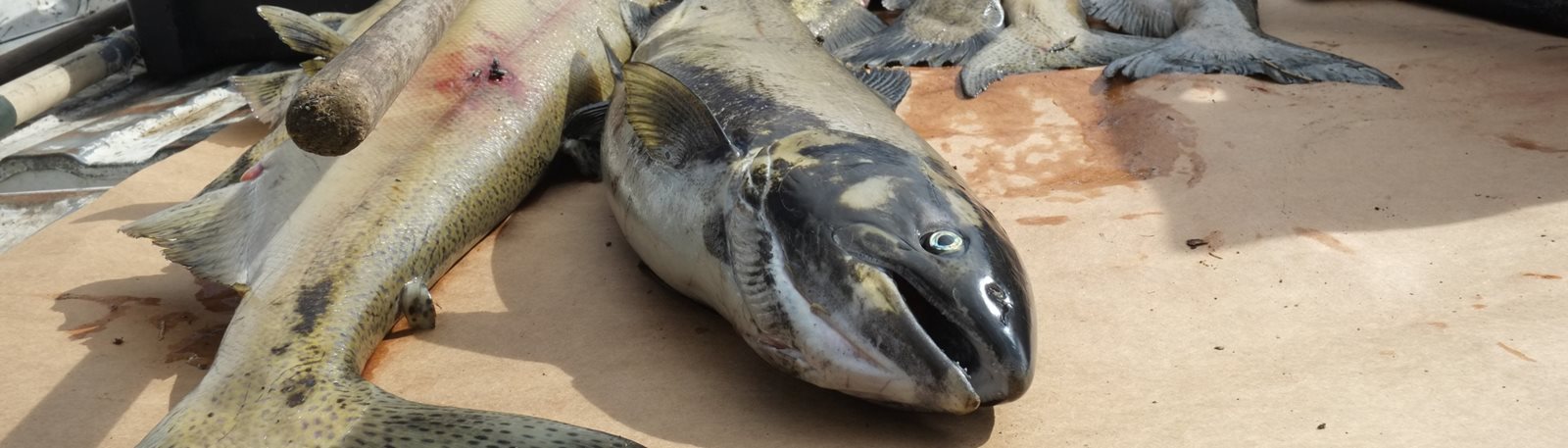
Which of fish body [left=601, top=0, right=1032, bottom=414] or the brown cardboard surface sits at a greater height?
fish body [left=601, top=0, right=1032, bottom=414]

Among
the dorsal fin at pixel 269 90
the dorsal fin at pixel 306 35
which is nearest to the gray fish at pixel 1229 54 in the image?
the dorsal fin at pixel 306 35

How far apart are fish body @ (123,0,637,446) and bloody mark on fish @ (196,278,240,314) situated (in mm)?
289

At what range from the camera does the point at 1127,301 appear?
3.32 m

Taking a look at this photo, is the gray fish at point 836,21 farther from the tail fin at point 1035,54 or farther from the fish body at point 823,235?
the fish body at point 823,235

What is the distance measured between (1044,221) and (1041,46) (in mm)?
1842

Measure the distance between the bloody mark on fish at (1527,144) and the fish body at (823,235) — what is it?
2346 millimetres

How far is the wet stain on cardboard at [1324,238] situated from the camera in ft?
11.6

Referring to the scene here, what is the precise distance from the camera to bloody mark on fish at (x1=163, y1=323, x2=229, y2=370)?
10.6 feet

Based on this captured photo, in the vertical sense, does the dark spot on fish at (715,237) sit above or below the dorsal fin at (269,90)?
above

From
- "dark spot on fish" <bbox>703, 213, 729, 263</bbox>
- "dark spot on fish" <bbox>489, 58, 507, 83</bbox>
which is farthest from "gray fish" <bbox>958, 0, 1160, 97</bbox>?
"dark spot on fish" <bbox>703, 213, 729, 263</bbox>

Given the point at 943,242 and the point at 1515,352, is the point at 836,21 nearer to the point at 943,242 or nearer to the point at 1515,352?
the point at 943,242

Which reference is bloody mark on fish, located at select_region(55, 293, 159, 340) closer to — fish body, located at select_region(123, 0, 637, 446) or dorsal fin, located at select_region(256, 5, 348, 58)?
fish body, located at select_region(123, 0, 637, 446)

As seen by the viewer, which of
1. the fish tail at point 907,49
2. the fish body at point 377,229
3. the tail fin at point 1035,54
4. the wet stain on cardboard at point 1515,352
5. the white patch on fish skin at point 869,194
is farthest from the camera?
the fish tail at point 907,49

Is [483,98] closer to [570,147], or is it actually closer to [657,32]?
[570,147]
